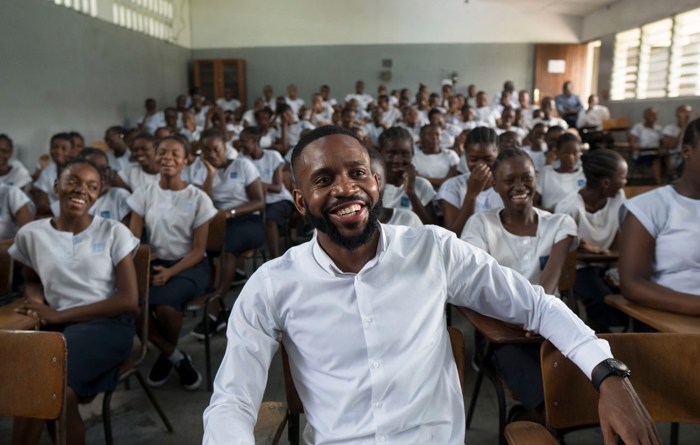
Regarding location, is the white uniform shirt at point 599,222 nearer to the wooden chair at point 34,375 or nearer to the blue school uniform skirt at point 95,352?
the blue school uniform skirt at point 95,352

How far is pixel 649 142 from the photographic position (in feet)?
27.7

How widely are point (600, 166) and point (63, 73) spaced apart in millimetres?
6753

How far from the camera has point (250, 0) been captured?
11.8 meters

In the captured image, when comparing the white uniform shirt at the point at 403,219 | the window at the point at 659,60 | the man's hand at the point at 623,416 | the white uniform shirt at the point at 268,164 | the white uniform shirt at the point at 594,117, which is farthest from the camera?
the white uniform shirt at the point at 594,117

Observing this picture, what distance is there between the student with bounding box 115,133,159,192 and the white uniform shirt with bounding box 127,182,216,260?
1106 mm

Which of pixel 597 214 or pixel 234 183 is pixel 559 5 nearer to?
pixel 234 183

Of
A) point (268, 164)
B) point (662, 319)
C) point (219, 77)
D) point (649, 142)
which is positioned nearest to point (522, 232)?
point (662, 319)

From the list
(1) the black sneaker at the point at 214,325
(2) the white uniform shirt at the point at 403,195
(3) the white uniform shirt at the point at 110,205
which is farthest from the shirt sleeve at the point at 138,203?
(2) the white uniform shirt at the point at 403,195

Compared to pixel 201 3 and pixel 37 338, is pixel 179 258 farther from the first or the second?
pixel 201 3

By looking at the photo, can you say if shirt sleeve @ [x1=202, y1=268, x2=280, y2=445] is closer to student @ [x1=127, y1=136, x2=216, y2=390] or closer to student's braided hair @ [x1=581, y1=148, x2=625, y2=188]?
student @ [x1=127, y1=136, x2=216, y2=390]

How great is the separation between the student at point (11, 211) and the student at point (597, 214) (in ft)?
10.4

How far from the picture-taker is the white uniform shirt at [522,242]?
82.5 inches

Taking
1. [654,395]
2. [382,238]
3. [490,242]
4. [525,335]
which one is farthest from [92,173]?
[654,395]

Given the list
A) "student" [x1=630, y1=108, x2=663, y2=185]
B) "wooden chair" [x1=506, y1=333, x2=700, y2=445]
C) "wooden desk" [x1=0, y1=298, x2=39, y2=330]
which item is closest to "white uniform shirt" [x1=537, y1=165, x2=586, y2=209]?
"wooden chair" [x1=506, y1=333, x2=700, y2=445]
